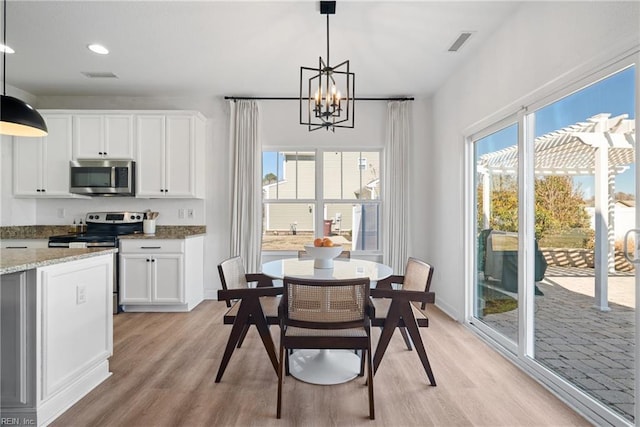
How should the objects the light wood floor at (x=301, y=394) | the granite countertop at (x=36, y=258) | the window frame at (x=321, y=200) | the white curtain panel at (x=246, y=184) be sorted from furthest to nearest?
the window frame at (x=321, y=200) → the white curtain panel at (x=246, y=184) → the light wood floor at (x=301, y=394) → the granite countertop at (x=36, y=258)

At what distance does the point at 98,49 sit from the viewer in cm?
313

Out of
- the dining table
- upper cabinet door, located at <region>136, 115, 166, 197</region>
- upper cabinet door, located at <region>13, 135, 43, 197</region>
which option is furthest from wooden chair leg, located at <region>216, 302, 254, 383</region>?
upper cabinet door, located at <region>13, 135, 43, 197</region>

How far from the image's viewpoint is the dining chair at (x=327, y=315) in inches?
71.9

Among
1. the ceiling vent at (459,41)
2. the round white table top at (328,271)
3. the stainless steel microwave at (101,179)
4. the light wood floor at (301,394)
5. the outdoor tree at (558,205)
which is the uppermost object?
the ceiling vent at (459,41)

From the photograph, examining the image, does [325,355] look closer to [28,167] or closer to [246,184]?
[246,184]

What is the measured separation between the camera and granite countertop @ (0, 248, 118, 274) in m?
1.60

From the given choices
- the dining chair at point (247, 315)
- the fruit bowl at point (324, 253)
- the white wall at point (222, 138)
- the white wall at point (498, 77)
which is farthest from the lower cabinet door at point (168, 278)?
the white wall at point (498, 77)

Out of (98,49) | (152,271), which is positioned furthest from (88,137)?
(152,271)

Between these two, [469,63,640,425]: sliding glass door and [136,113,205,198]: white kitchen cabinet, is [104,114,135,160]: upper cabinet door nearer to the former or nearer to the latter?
[136,113,205,198]: white kitchen cabinet

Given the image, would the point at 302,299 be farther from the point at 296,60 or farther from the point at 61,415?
the point at 296,60

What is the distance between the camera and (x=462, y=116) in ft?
11.4

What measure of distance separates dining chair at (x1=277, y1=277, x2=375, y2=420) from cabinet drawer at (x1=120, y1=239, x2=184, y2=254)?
2.35 meters

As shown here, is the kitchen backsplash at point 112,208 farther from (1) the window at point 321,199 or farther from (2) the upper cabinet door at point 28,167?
(1) the window at point 321,199

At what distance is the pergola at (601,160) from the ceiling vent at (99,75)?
4285 millimetres
